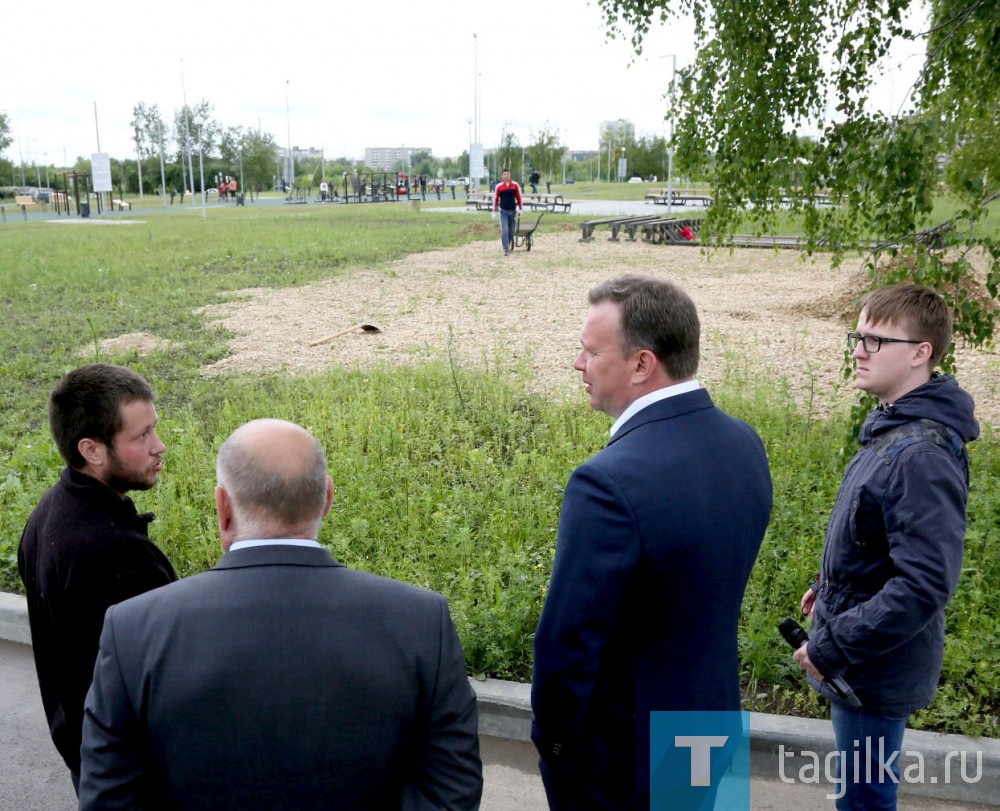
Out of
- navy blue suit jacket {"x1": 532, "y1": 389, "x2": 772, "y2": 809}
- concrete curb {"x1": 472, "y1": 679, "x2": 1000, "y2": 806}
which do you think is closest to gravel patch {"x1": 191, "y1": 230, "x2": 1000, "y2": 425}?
concrete curb {"x1": 472, "y1": 679, "x2": 1000, "y2": 806}

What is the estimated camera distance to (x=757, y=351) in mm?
10727

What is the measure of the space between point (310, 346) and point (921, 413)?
31.2 ft

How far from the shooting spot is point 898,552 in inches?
98.0

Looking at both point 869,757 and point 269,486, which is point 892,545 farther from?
point 269,486

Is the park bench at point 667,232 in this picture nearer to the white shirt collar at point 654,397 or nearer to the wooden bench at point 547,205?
the wooden bench at point 547,205

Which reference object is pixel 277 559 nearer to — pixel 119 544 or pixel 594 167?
pixel 119 544

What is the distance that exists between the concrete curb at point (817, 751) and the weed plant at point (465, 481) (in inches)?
5.8

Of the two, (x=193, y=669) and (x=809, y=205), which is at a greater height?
(x=809, y=205)

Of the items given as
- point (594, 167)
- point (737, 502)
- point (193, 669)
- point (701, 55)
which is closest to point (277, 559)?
point (193, 669)

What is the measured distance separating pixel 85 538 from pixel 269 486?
986 millimetres

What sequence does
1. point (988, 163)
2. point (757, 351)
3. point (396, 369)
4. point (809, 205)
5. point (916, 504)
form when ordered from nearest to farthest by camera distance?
point (916, 504) < point (809, 205) < point (988, 163) < point (396, 369) < point (757, 351)

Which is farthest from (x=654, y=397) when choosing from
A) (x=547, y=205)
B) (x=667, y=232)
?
(x=547, y=205)

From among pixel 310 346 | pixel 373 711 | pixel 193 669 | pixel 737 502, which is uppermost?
pixel 737 502

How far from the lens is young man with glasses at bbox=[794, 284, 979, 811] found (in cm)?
249
